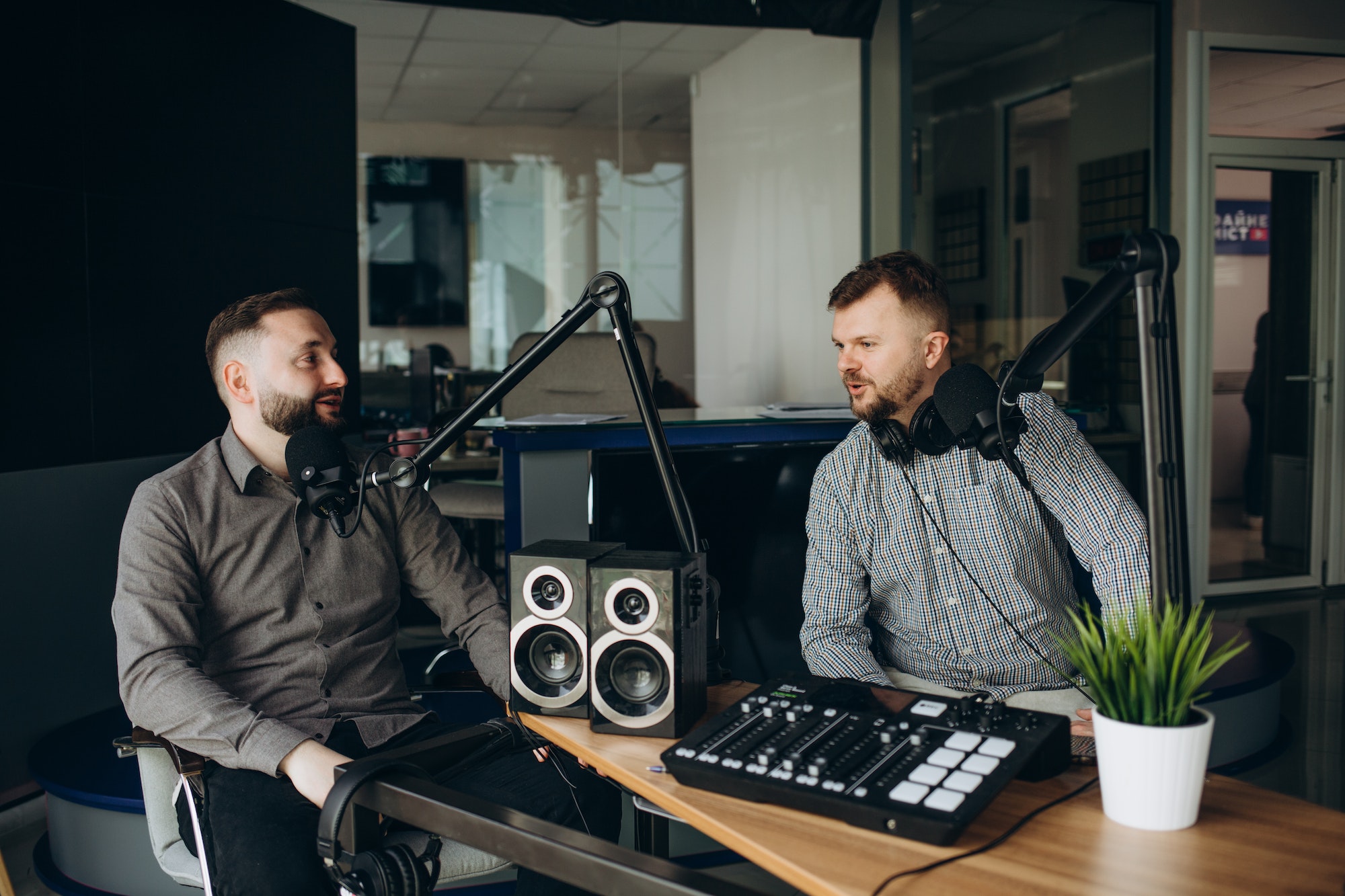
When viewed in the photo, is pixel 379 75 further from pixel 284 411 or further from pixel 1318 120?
pixel 1318 120

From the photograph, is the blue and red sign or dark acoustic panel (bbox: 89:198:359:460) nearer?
dark acoustic panel (bbox: 89:198:359:460)

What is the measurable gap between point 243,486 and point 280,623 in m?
0.25

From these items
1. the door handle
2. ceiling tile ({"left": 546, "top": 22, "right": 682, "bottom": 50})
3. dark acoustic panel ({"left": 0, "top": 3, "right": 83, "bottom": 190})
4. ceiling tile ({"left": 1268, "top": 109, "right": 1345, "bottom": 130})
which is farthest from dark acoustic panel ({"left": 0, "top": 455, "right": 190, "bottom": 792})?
ceiling tile ({"left": 1268, "top": 109, "right": 1345, "bottom": 130})

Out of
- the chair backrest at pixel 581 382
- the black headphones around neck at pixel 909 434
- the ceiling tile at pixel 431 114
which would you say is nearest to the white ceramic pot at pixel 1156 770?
the black headphones around neck at pixel 909 434

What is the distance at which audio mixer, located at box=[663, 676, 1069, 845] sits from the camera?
943mm

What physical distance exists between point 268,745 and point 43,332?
1.73 meters

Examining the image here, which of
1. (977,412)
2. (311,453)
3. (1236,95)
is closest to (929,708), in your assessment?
(977,412)

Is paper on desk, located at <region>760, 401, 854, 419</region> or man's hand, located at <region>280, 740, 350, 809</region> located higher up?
paper on desk, located at <region>760, 401, 854, 419</region>

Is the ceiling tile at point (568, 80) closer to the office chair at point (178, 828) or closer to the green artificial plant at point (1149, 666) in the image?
the office chair at point (178, 828)

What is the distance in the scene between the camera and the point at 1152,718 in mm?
947

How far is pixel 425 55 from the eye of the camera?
552 cm

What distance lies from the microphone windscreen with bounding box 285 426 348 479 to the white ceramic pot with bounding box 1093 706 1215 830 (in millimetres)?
1003

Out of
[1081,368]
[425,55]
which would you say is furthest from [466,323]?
[1081,368]

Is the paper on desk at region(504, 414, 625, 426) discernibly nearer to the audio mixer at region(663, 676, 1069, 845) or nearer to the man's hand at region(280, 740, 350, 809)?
the man's hand at region(280, 740, 350, 809)
